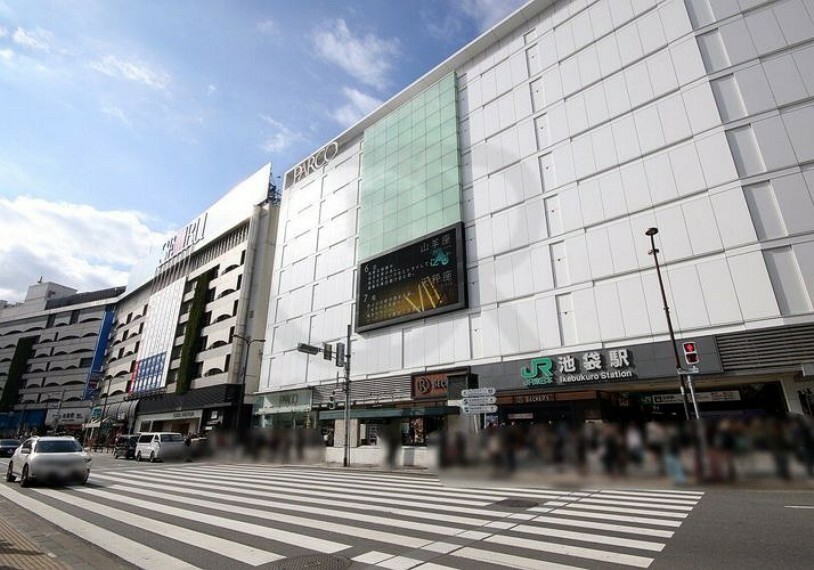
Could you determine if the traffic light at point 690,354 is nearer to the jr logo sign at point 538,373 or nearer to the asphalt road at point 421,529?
the jr logo sign at point 538,373

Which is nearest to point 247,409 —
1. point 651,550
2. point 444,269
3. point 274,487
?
point 444,269

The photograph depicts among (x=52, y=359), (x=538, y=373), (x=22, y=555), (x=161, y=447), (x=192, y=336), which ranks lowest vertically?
(x=22, y=555)

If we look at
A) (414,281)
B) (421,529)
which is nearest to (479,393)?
(421,529)

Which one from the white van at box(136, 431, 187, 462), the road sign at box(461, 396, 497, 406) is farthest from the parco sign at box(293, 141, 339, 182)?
the road sign at box(461, 396, 497, 406)

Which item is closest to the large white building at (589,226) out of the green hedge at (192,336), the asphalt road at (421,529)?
the asphalt road at (421,529)

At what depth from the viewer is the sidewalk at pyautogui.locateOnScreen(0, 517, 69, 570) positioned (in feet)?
19.2

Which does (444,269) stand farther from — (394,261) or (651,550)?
(651,550)

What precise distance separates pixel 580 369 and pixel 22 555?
21.7 metres

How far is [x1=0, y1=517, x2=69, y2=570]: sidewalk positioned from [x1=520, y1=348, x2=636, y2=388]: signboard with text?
20985mm

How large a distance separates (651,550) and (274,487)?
39.4ft

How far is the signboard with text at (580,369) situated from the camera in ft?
67.7

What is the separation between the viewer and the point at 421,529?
25.1ft

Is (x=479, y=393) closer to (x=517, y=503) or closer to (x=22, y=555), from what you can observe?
(x=517, y=503)

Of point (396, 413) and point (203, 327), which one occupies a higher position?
point (203, 327)
